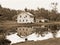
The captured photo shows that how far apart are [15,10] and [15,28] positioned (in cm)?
4304

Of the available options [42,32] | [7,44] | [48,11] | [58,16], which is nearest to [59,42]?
[7,44]

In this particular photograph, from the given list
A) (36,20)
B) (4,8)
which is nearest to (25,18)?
(36,20)

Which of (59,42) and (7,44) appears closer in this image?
(7,44)

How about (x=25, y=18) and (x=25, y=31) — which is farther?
(x=25, y=18)

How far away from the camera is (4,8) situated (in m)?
93.1

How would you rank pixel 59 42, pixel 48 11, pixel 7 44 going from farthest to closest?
pixel 48 11 < pixel 59 42 < pixel 7 44

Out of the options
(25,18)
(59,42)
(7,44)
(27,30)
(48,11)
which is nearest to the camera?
(7,44)

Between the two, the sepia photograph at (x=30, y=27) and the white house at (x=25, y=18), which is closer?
the sepia photograph at (x=30, y=27)

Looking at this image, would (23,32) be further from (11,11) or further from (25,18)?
(11,11)

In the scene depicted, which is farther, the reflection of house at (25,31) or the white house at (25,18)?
the white house at (25,18)

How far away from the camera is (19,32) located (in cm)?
4691

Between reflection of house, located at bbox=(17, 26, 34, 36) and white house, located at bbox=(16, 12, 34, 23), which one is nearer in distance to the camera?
reflection of house, located at bbox=(17, 26, 34, 36)

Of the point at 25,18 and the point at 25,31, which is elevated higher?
the point at 25,18

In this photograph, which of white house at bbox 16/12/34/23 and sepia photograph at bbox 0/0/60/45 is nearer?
sepia photograph at bbox 0/0/60/45
